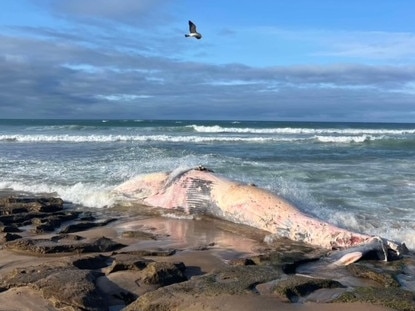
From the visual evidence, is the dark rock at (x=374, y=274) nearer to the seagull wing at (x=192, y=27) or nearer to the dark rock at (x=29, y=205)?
the seagull wing at (x=192, y=27)

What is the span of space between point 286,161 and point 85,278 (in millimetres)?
12261

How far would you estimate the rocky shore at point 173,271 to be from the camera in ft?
13.4

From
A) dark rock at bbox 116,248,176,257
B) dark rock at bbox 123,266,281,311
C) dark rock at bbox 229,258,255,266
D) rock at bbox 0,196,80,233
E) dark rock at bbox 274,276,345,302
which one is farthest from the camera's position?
rock at bbox 0,196,80,233

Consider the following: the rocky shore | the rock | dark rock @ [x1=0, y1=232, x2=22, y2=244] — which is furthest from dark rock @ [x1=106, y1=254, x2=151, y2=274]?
the rock

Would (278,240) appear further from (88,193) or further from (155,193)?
(88,193)

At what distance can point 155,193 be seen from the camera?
8977mm

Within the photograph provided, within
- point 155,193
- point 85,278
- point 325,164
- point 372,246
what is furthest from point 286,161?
point 85,278

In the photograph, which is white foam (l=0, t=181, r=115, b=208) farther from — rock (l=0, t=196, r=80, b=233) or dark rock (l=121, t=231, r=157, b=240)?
dark rock (l=121, t=231, r=157, b=240)

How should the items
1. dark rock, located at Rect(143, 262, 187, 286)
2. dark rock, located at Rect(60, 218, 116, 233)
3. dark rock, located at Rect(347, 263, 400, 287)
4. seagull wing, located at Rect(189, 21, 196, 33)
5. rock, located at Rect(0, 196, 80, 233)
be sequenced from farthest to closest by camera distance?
seagull wing, located at Rect(189, 21, 196, 33) < rock, located at Rect(0, 196, 80, 233) < dark rock, located at Rect(60, 218, 116, 233) < dark rock, located at Rect(347, 263, 400, 287) < dark rock, located at Rect(143, 262, 187, 286)

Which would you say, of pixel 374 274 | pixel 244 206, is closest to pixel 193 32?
pixel 244 206

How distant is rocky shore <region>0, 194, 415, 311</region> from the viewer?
407cm

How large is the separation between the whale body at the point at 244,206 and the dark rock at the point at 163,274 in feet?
5.99

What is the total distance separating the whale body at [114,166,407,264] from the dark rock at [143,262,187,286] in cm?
183

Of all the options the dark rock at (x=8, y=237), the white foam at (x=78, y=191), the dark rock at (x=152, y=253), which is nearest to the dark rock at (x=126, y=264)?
the dark rock at (x=152, y=253)
